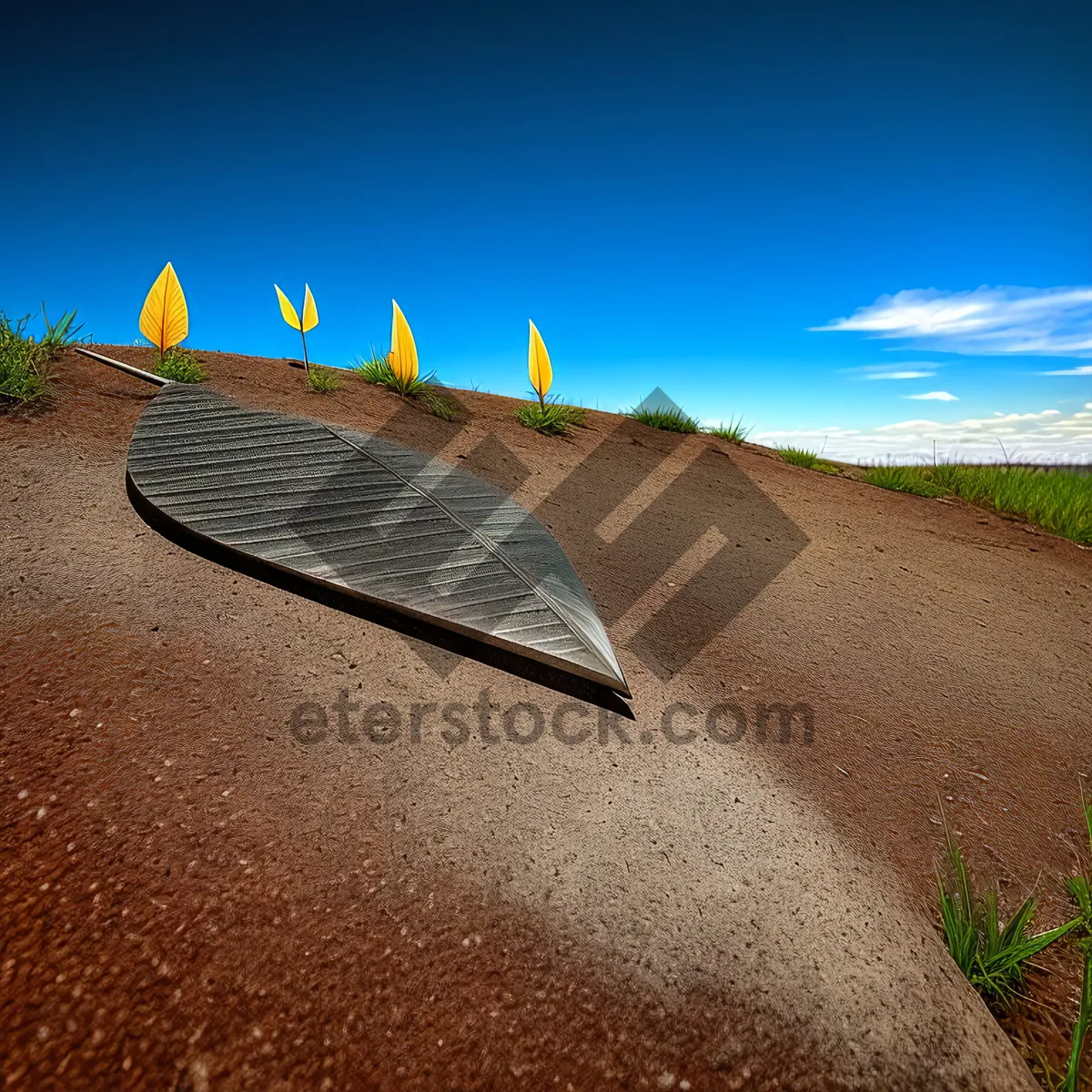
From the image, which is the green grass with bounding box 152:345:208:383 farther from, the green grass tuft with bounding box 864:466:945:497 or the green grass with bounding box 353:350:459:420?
the green grass tuft with bounding box 864:466:945:497

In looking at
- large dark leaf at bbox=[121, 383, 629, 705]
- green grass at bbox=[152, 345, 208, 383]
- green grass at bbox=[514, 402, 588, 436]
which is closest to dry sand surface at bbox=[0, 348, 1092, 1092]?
large dark leaf at bbox=[121, 383, 629, 705]

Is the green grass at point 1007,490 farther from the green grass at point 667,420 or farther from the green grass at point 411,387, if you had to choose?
the green grass at point 411,387

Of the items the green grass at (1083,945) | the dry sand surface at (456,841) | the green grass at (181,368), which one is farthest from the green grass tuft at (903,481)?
the green grass at (181,368)

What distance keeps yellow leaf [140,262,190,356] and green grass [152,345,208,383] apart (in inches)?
15.5

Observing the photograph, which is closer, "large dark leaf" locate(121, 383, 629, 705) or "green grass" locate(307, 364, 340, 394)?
"large dark leaf" locate(121, 383, 629, 705)

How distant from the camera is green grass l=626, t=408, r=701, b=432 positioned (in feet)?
15.4

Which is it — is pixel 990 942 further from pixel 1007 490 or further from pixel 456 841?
pixel 1007 490

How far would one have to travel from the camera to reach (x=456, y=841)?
44.7 inches

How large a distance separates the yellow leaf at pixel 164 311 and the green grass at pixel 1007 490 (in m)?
4.25

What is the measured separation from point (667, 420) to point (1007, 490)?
2.41 metres

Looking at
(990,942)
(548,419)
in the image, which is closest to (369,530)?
(990,942)

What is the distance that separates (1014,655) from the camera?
7.64 feet

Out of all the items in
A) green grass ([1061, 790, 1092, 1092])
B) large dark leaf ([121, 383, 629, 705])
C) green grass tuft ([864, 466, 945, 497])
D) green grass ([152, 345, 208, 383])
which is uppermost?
green grass ([152, 345, 208, 383])

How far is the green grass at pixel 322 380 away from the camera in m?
3.20
